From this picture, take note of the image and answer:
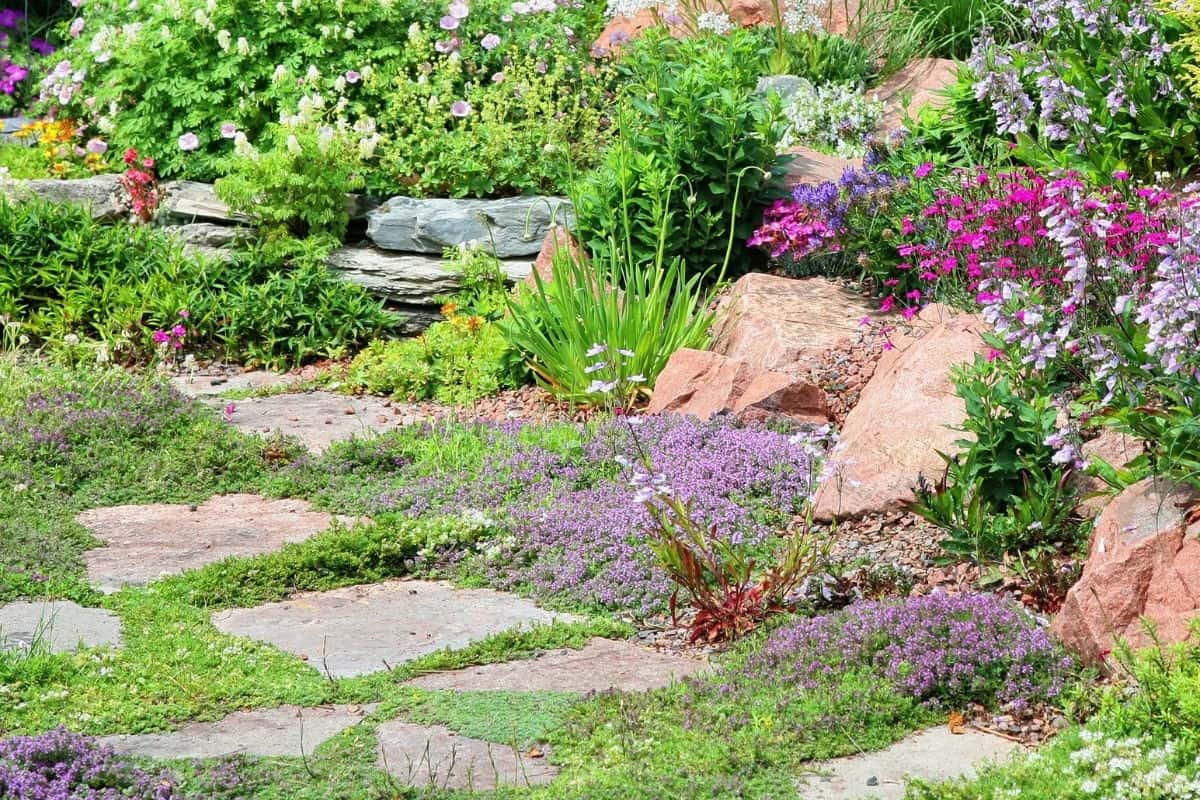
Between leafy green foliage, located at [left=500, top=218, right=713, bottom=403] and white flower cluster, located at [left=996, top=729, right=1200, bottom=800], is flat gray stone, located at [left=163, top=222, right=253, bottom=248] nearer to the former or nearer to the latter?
leafy green foliage, located at [left=500, top=218, right=713, bottom=403]

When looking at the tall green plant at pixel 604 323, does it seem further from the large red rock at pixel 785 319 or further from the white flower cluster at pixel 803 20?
the white flower cluster at pixel 803 20

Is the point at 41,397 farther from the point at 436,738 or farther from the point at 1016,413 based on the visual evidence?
the point at 1016,413

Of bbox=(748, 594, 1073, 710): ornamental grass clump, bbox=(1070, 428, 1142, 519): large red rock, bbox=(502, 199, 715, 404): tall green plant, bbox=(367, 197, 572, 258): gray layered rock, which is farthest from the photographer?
bbox=(367, 197, 572, 258): gray layered rock

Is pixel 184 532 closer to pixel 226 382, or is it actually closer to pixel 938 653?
pixel 226 382

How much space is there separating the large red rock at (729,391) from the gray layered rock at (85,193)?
4.76 m

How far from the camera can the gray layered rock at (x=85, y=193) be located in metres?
9.75

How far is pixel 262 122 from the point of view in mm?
10102

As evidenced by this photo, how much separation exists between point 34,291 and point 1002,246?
620 cm

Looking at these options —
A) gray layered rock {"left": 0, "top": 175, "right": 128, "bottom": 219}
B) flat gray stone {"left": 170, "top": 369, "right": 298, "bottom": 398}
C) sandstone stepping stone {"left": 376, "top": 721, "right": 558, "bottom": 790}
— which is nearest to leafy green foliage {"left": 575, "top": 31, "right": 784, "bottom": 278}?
flat gray stone {"left": 170, "top": 369, "right": 298, "bottom": 398}

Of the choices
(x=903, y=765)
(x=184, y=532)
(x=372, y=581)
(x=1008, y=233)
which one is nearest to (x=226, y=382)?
(x=184, y=532)

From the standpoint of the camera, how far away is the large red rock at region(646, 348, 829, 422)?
6480 mm

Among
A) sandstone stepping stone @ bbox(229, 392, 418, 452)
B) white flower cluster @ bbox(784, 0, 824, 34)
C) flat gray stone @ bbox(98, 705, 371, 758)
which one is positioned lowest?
sandstone stepping stone @ bbox(229, 392, 418, 452)

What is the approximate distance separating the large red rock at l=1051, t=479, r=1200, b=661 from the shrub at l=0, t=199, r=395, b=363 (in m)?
5.66

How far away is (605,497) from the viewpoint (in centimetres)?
581
